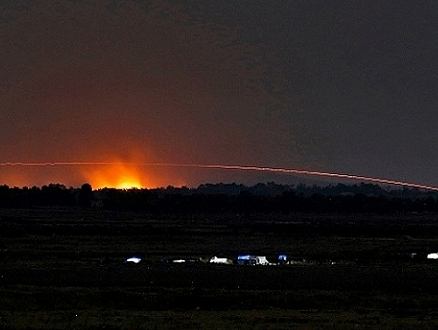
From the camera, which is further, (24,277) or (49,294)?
(24,277)

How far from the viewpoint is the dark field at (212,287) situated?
125 ft

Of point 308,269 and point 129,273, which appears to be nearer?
point 129,273

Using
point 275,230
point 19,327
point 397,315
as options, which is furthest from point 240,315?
point 275,230

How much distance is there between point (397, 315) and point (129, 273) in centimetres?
2026

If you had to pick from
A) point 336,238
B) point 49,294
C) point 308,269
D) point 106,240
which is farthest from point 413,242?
point 49,294

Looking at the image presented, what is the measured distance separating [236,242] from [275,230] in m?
27.9

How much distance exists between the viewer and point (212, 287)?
51.7 meters

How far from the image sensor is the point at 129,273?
58406mm

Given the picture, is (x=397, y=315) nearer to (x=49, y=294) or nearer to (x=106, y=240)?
(x=49, y=294)

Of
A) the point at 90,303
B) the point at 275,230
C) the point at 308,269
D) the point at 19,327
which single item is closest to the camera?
the point at 19,327

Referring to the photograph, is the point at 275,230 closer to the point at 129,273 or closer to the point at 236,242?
the point at 236,242

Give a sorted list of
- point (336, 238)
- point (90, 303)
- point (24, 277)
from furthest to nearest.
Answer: point (336, 238) → point (24, 277) → point (90, 303)

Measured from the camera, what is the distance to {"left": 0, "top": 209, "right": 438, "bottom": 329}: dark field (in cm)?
3816

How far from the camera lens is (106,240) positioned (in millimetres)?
96438
